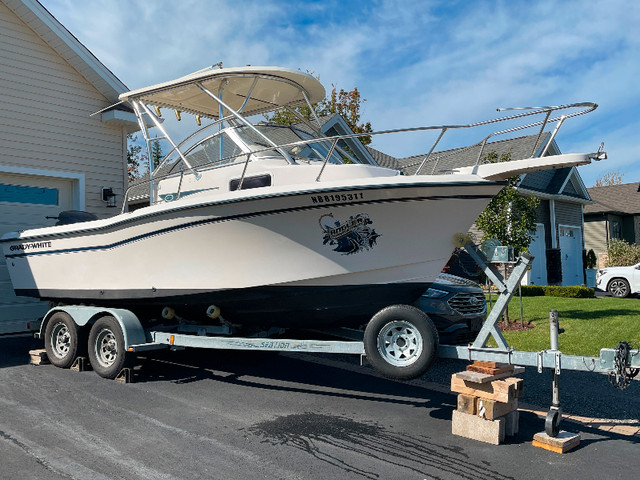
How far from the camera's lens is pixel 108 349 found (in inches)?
252

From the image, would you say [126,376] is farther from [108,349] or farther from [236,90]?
[236,90]

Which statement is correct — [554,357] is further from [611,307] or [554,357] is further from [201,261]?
[611,307]

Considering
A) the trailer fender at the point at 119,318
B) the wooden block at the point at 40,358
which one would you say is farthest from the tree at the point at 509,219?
the wooden block at the point at 40,358

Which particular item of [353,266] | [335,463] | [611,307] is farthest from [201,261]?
[611,307]

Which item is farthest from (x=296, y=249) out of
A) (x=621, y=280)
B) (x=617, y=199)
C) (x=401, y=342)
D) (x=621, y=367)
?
(x=617, y=199)

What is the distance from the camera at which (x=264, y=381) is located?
6285 mm

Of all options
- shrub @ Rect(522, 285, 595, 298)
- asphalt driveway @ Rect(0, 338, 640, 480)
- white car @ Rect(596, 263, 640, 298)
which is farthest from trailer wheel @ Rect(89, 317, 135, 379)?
white car @ Rect(596, 263, 640, 298)

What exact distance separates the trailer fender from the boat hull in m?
0.26

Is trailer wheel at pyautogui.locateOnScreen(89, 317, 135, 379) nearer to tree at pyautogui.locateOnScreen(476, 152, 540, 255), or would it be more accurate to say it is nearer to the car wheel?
tree at pyautogui.locateOnScreen(476, 152, 540, 255)

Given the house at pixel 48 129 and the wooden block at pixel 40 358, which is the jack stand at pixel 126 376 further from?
the house at pixel 48 129

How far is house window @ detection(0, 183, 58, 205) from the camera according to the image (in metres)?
9.06

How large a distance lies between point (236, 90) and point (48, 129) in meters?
4.83

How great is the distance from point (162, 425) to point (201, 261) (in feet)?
5.45

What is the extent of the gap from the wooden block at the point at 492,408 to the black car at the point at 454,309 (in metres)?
1.09
